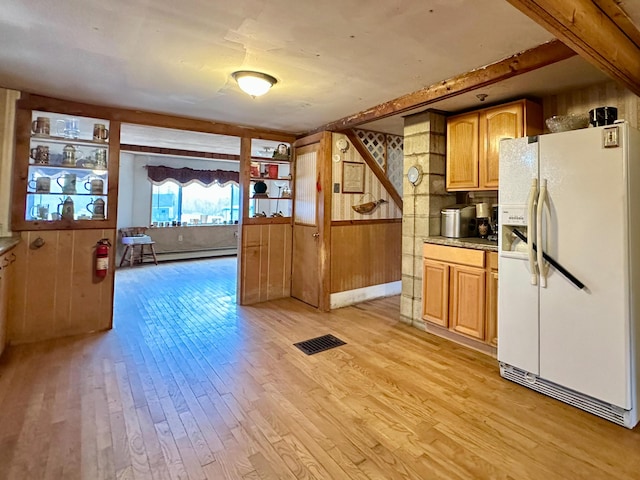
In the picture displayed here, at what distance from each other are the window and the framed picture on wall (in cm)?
383

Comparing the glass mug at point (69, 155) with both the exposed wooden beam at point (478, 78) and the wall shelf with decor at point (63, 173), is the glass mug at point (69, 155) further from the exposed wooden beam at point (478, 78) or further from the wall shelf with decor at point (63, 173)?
the exposed wooden beam at point (478, 78)

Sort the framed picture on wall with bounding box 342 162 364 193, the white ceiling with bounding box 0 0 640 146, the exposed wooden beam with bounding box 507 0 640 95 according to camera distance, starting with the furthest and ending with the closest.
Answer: the framed picture on wall with bounding box 342 162 364 193 → the white ceiling with bounding box 0 0 640 146 → the exposed wooden beam with bounding box 507 0 640 95

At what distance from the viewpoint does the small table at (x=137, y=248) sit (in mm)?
6609

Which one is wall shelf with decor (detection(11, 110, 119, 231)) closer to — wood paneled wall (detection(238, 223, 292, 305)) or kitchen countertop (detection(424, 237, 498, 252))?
wood paneled wall (detection(238, 223, 292, 305))

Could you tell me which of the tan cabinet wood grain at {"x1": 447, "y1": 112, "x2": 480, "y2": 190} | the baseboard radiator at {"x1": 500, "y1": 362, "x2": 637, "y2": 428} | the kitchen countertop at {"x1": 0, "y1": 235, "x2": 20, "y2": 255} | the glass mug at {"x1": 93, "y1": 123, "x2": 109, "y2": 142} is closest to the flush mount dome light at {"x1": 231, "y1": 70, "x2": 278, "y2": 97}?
the glass mug at {"x1": 93, "y1": 123, "x2": 109, "y2": 142}

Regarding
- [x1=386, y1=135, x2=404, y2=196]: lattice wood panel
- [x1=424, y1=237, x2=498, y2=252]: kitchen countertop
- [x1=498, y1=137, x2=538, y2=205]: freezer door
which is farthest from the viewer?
[x1=386, y1=135, x2=404, y2=196]: lattice wood panel

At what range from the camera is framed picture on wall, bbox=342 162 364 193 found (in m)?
4.32

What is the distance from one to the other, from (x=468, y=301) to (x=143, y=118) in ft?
12.2

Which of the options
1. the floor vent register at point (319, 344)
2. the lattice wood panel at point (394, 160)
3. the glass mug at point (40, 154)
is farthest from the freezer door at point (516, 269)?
the glass mug at point (40, 154)

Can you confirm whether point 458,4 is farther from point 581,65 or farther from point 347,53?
point 581,65

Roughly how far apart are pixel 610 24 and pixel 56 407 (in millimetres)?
3755

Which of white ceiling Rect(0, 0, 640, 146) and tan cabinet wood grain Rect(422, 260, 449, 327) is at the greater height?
white ceiling Rect(0, 0, 640, 146)

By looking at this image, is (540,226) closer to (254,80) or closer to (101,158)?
(254,80)

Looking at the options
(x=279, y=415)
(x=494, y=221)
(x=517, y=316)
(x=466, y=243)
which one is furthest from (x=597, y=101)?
(x=279, y=415)
